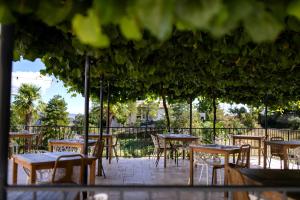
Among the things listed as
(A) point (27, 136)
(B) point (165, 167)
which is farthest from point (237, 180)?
(A) point (27, 136)

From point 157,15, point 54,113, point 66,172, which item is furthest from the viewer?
point 54,113

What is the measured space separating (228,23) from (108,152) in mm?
8500

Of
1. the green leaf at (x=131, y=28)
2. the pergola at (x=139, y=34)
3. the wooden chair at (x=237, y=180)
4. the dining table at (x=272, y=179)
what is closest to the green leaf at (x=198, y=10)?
the pergola at (x=139, y=34)

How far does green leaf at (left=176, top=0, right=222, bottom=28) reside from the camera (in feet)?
2.60

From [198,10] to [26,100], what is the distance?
13580mm

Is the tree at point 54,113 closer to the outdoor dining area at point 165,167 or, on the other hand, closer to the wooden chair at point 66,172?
the outdoor dining area at point 165,167

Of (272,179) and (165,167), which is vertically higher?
(272,179)

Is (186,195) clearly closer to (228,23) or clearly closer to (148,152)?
(228,23)

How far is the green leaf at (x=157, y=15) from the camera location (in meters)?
0.79

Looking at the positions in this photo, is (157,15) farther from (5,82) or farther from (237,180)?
(237,180)

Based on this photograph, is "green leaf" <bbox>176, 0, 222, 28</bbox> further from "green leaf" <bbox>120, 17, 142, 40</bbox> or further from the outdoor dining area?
the outdoor dining area

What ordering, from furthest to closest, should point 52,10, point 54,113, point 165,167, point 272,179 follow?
1. point 54,113
2. point 165,167
3. point 272,179
4. point 52,10

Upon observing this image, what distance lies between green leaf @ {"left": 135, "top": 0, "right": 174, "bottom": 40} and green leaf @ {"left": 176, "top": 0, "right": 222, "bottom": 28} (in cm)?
3

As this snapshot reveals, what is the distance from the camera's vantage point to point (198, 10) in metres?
0.81
